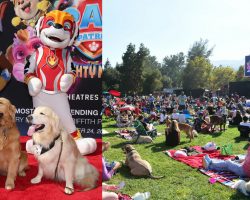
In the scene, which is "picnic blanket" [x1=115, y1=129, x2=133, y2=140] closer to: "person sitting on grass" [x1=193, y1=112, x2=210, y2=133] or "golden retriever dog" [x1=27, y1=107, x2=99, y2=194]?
"person sitting on grass" [x1=193, y1=112, x2=210, y2=133]

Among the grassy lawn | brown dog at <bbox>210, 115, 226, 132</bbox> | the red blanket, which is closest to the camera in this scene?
the grassy lawn

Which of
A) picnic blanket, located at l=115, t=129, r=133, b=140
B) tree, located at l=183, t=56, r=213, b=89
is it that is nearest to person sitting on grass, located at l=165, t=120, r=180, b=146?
picnic blanket, located at l=115, t=129, r=133, b=140

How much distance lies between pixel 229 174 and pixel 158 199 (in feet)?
6.84

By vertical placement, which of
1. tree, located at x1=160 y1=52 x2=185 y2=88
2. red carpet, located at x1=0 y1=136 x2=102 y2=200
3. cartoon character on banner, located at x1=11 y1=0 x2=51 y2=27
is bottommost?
red carpet, located at x1=0 y1=136 x2=102 y2=200

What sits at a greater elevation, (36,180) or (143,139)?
(36,180)

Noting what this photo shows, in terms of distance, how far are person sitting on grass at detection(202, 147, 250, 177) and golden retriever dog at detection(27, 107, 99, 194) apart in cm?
430

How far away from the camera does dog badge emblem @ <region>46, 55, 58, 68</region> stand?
2.90 meters

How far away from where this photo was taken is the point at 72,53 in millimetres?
2908

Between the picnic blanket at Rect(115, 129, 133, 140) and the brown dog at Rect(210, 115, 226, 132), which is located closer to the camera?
the picnic blanket at Rect(115, 129, 133, 140)

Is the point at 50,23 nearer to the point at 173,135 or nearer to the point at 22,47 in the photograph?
the point at 22,47

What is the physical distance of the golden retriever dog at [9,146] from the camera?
9.28 ft

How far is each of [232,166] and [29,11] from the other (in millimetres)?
5381

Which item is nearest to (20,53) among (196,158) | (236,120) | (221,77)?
(196,158)

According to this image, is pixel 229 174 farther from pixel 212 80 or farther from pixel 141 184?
pixel 212 80
